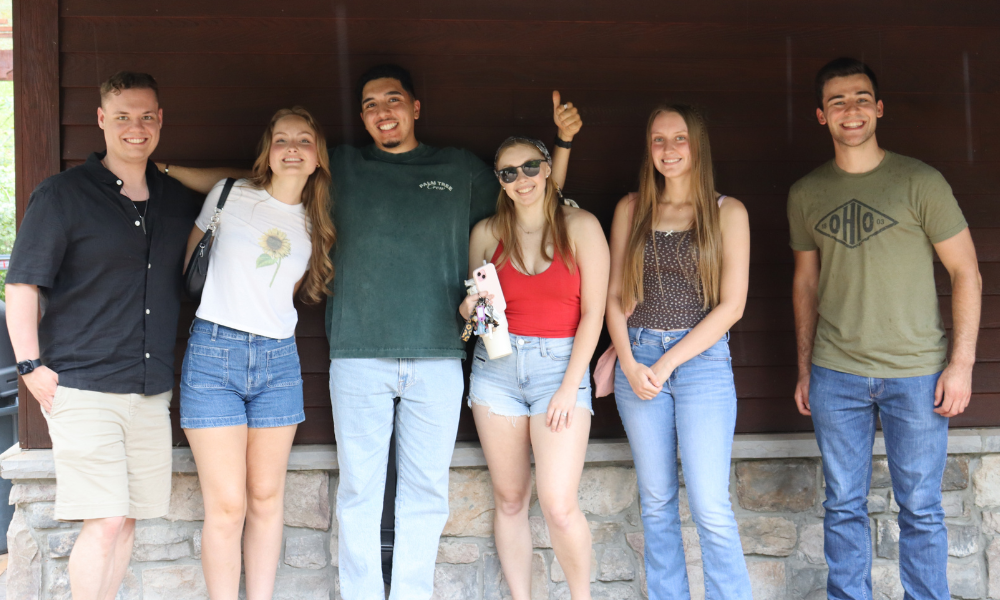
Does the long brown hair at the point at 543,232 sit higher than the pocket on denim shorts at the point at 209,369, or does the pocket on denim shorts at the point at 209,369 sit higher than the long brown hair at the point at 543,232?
the long brown hair at the point at 543,232

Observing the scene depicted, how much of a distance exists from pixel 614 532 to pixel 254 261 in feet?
6.13

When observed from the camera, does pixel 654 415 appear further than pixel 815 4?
No

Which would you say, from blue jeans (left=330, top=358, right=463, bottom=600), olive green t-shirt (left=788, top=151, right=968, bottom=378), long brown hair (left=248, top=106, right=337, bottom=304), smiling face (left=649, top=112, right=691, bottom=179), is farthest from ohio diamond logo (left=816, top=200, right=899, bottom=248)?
long brown hair (left=248, top=106, right=337, bottom=304)

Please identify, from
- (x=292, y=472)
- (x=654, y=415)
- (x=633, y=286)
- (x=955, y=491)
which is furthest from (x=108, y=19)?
(x=955, y=491)

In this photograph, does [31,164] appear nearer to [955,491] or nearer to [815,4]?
[815,4]

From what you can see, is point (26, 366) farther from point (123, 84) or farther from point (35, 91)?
point (35, 91)

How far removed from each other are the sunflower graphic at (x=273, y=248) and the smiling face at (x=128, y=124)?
51cm

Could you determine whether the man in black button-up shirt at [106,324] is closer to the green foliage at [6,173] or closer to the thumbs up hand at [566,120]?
the thumbs up hand at [566,120]

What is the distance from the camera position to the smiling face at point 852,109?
2527 mm

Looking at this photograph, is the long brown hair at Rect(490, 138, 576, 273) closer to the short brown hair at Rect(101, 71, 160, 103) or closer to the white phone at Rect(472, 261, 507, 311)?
the white phone at Rect(472, 261, 507, 311)

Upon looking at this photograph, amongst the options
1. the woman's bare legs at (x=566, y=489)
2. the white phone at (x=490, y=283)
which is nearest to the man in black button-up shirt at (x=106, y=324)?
the white phone at (x=490, y=283)

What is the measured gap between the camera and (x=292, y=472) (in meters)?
2.96

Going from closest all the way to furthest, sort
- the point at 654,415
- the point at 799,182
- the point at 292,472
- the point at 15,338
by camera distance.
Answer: the point at 15,338
the point at 654,415
the point at 799,182
the point at 292,472

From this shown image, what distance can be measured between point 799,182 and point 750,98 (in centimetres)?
54
